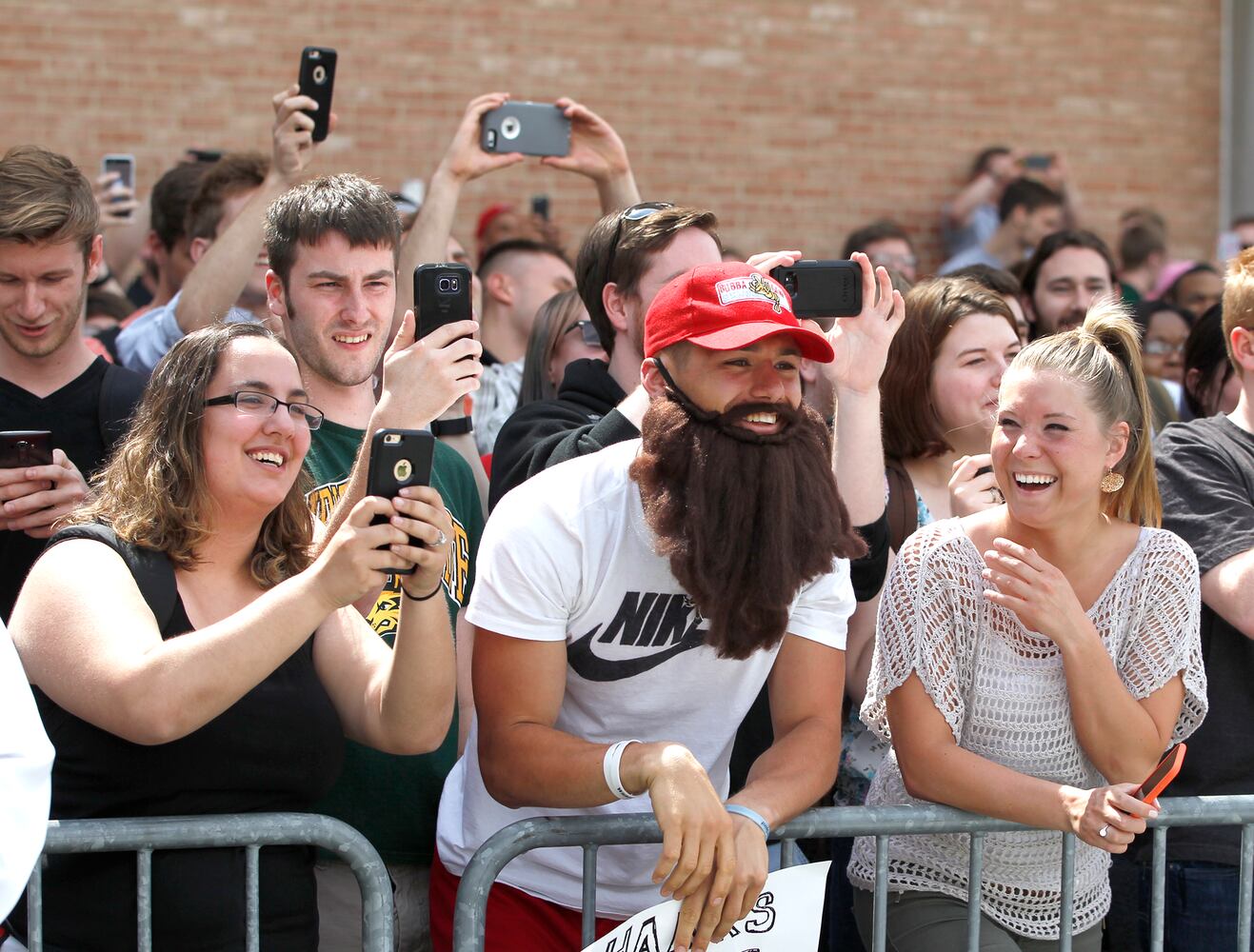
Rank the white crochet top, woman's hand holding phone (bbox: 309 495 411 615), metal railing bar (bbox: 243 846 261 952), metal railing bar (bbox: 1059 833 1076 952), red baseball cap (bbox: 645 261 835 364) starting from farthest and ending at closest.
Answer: the white crochet top → metal railing bar (bbox: 1059 833 1076 952) → red baseball cap (bbox: 645 261 835 364) → metal railing bar (bbox: 243 846 261 952) → woman's hand holding phone (bbox: 309 495 411 615)

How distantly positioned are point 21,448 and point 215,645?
0.97m

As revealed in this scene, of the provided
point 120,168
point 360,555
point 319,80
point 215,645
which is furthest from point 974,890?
point 120,168

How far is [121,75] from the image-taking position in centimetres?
829

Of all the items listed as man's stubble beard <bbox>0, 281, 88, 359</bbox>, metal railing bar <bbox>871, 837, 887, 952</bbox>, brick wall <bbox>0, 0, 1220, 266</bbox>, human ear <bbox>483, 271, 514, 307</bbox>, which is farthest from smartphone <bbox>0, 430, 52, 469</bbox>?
brick wall <bbox>0, 0, 1220, 266</bbox>

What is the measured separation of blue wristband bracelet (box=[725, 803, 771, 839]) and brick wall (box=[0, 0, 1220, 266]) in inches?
260

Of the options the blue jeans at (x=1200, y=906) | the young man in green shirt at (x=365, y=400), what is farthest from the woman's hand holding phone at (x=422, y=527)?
the blue jeans at (x=1200, y=906)

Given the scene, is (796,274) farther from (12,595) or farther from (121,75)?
(121,75)

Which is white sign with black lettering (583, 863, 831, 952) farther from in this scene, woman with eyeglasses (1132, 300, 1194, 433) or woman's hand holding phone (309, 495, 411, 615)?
woman with eyeglasses (1132, 300, 1194, 433)

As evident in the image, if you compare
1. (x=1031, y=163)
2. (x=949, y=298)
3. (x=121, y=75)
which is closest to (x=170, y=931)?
(x=949, y=298)

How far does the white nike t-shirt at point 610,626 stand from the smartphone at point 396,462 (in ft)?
0.88

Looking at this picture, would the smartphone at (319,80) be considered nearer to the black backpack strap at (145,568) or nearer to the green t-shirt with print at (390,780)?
the green t-shirt with print at (390,780)

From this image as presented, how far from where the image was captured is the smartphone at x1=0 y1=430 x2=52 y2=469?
3123 mm

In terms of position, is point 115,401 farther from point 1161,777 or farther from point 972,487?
point 1161,777

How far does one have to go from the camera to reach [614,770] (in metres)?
2.48
